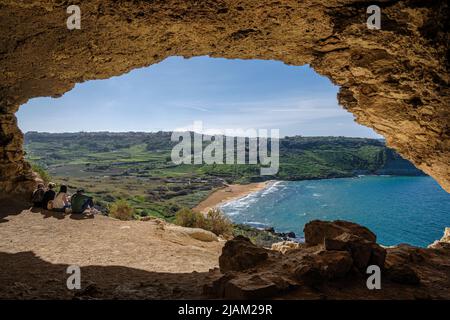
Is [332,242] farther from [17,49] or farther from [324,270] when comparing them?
[17,49]

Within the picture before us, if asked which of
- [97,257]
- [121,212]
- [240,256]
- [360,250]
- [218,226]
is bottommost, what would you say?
[218,226]

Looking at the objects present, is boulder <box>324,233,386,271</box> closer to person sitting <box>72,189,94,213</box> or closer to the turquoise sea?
person sitting <box>72,189,94,213</box>

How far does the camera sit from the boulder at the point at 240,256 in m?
6.49

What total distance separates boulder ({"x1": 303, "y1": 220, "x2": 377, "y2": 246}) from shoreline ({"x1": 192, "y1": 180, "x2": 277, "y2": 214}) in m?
49.9

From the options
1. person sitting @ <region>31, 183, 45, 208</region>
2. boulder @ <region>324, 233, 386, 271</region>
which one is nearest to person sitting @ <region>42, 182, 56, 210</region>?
person sitting @ <region>31, 183, 45, 208</region>

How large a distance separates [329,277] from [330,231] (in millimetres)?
2166

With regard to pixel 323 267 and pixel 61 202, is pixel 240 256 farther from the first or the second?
pixel 61 202

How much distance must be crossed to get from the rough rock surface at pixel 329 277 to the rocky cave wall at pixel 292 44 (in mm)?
4021

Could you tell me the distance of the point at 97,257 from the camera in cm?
904

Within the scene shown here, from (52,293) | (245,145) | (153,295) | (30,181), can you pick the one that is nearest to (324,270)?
(153,295)

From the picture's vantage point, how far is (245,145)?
448 feet

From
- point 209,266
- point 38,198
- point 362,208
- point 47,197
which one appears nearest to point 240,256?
point 209,266

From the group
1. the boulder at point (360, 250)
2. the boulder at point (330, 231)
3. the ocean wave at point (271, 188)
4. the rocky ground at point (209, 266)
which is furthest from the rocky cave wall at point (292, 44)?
the ocean wave at point (271, 188)

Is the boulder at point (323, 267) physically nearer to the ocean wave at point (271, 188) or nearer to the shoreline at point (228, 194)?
the shoreline at point (228, 194)
